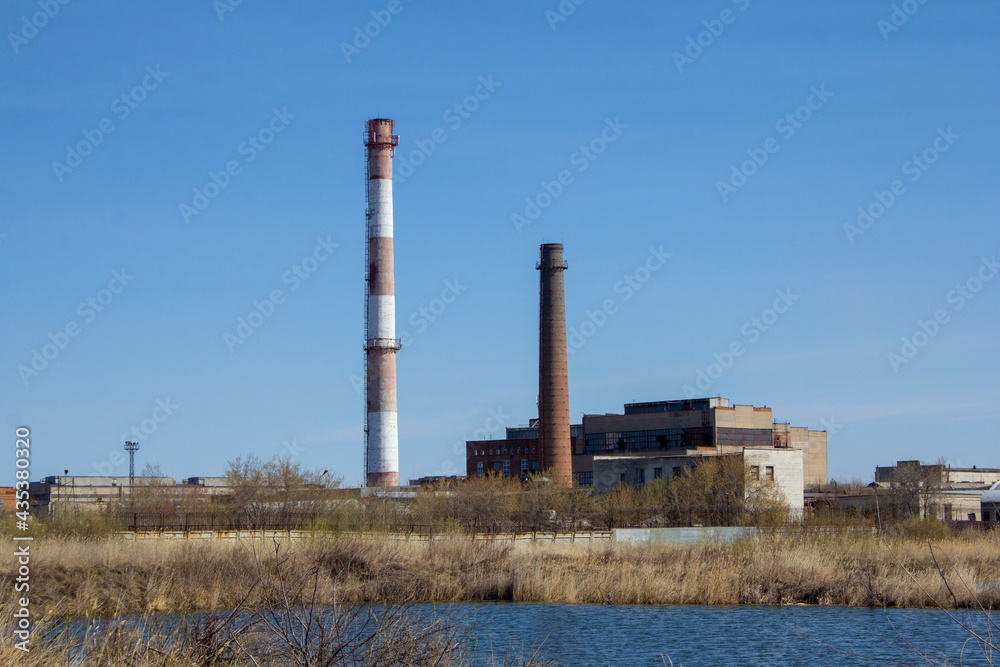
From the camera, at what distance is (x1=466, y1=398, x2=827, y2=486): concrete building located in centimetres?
7888

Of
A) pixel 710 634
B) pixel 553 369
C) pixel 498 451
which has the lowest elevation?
pixel 710 634

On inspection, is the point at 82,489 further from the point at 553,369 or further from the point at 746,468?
the point at 746,468

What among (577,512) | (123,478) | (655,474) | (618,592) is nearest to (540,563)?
(618,592)

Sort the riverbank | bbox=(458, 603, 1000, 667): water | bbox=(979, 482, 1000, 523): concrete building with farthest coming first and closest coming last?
bbox=(979, 482, 1000, 523): concrete building, the riverbank, bbox=(458, 603, 1000, 667): water

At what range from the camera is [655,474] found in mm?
62156

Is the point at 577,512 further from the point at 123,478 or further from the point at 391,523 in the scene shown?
the point at 123,478

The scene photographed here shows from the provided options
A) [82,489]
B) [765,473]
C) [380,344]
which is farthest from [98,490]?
[765,473]

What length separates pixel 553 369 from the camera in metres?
63.6

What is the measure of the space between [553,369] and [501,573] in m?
34.4

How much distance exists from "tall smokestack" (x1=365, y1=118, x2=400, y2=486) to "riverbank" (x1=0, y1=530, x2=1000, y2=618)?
25.8m

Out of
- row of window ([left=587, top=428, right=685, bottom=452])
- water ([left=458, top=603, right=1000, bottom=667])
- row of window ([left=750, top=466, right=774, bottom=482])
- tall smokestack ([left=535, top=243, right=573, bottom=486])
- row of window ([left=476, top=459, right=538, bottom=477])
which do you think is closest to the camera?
water ([left=458, top=603, right=1000, bottom=667])

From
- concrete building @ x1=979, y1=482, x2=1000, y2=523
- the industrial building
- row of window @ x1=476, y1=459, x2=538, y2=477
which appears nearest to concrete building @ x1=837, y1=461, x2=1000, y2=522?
concrete building @ x1=979, y1=482, x2=1000, y2=523

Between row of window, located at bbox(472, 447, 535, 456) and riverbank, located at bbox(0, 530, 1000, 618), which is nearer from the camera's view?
riverbank, located at bbox(0, 530, 1000, 618)

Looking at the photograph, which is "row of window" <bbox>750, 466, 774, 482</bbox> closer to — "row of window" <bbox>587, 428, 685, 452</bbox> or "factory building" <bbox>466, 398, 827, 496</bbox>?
"factory building" <bbox>466, 398, 827, 496</bbox>
